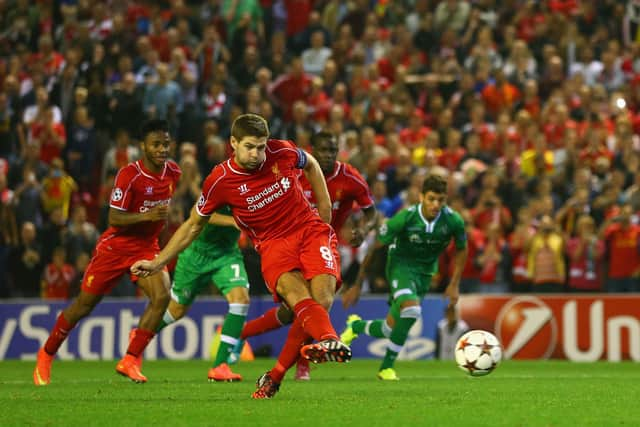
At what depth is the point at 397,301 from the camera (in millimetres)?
13406

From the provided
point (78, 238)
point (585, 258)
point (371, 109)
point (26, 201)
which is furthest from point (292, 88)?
point (585, 258)

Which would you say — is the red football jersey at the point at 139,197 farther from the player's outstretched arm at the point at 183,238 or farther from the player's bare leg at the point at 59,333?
the player's outstretched arm at the point at 183,238

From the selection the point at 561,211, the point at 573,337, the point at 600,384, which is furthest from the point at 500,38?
the point at 600,384

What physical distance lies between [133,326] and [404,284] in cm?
693

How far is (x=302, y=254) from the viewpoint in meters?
9.38

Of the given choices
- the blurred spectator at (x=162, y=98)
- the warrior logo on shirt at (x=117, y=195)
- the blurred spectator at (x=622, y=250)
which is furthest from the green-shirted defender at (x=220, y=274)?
the blurred spectator at (x=162, y=98)

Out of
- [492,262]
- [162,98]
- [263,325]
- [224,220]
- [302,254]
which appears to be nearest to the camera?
[302,254]

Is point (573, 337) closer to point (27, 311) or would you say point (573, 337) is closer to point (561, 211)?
point (561, 211)

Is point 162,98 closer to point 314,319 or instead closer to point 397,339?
point 397,339

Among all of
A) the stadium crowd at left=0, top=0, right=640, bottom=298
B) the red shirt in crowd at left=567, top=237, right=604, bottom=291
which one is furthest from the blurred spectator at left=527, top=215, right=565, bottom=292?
the red shirt in crowd at left=567, top=237, right=604, bottom=291

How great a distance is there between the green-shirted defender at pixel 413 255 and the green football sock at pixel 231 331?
4.96 feet

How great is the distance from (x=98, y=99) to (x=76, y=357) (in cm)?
472

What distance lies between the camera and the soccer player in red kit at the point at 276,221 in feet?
30.4

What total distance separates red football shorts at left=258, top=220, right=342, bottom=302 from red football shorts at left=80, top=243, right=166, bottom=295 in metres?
2.99
